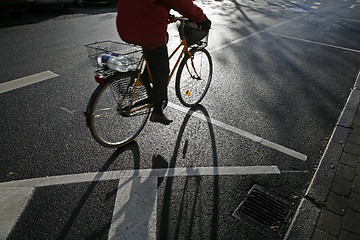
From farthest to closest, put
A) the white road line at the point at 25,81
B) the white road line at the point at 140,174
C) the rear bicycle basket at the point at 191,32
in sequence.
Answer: the white road line at the point at 25,81, the rear bicycle basket at the point at 191,32, the white road line at the point at 140,174

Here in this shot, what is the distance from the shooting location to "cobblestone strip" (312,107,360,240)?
2.28 meters

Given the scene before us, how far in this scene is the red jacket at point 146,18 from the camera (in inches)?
94.0

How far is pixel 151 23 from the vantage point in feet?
8.15

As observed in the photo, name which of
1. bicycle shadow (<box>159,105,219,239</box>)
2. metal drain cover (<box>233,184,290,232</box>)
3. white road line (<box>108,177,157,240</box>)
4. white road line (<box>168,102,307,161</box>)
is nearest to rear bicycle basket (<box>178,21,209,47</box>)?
white road line (<box>168,102,307,161</box>)

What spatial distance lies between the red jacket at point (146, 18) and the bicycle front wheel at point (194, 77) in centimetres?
105

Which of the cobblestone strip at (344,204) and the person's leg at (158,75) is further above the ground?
the person's leg at (158,75)

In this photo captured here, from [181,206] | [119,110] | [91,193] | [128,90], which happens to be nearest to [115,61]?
[128,90]

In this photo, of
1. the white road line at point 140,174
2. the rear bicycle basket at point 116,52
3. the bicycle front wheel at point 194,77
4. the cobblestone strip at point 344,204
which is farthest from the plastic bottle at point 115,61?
the cobblestone strip at point 344,204

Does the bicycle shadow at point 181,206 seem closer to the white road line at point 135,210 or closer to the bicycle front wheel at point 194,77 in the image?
the white road line at point 135,210

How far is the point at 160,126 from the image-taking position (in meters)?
3.70

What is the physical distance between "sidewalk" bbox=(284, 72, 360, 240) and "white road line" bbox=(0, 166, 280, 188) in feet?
1.65

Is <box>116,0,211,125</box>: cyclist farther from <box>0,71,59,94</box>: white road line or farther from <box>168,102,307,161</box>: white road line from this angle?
<box>0,71,59,94</box>: white road line

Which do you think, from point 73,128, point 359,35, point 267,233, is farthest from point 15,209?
point 359,35

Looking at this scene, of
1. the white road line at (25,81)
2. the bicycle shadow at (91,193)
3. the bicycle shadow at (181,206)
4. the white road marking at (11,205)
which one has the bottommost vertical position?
the bicycle shadow at (181,206)
